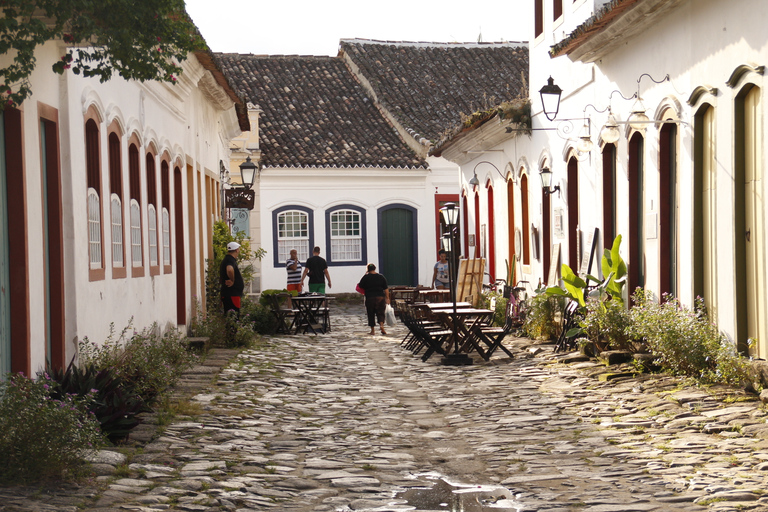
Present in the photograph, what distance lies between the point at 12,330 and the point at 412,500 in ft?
11.2

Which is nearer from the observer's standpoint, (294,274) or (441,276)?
(294,274)

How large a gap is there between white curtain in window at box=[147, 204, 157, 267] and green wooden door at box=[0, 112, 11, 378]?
16.8 feet

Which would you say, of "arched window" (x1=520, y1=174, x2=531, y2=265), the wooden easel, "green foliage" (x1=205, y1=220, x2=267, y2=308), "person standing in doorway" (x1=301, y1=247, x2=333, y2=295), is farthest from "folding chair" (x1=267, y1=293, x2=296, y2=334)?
"arched window" (x1=520, y1=174, x2=531, y2=265)

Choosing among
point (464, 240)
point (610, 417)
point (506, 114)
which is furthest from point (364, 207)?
point (610, 417)

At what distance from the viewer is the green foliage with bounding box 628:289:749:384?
8852mm

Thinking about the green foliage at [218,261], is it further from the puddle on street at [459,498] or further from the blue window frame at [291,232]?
the puddle on street at [459,498]

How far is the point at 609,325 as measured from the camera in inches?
460

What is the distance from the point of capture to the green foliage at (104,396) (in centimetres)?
741

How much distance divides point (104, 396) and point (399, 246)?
22.8 meters

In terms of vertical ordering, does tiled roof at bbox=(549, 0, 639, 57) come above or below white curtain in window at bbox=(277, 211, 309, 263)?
above

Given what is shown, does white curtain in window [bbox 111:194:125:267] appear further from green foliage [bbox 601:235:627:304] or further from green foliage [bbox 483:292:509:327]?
green foliage [bbox 483:292:509:327]

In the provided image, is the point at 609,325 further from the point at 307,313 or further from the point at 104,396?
the point at 307,313

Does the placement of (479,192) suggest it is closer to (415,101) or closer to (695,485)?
(415,101)

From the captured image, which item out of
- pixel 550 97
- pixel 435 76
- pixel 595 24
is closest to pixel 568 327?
pixel 550 97
